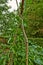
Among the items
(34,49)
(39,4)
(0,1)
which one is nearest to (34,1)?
(39,4)

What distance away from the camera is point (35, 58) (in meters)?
1.54

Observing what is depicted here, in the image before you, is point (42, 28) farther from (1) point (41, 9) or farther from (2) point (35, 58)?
(2) point (35, 58)

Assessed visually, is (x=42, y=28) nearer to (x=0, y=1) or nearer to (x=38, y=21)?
(x=38, y=21)

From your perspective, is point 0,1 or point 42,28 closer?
point 0,1

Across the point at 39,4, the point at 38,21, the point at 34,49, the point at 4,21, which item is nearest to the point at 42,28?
the point at 38,21

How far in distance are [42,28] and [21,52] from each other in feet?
16.1

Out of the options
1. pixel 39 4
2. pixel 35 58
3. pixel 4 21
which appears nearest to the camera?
pixel 35 58

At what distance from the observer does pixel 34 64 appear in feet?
5.08

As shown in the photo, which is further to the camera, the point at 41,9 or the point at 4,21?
the point at 41,9

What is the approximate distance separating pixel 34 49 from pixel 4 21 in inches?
131

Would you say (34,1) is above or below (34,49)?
below

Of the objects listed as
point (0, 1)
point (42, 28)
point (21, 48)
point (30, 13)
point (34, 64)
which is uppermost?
point (21, 48)

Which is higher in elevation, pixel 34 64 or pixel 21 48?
pixel 21 48

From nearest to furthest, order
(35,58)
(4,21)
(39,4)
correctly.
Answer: (35,58) → (4,21) → (39,4)
